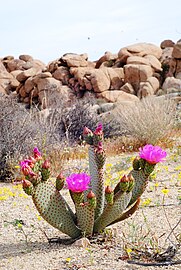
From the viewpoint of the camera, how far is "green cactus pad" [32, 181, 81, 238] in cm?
387

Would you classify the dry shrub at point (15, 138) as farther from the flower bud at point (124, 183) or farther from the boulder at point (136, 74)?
the boulder at point (136, 74)

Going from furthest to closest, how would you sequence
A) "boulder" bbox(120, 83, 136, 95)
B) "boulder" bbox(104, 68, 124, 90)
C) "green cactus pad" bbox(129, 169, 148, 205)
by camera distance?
"boulder" bbox(104, 68, 124, 90)
"boulder" bbox(120, 83, 136, 95)
"green cactus pad" bbox(129, 169, 148, 205)

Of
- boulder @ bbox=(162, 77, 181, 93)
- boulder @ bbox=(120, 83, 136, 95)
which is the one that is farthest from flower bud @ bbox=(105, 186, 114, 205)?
boulder @ bbox=(120, 83, 136, 95)

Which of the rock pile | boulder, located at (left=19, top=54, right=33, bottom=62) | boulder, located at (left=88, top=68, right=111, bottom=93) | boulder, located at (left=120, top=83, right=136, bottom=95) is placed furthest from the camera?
boulder, located at (left=19, top=54, right=33, bottom=62)

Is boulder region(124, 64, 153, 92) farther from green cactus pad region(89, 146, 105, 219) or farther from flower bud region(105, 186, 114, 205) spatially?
flower bud region(105, 186, 114, 205)

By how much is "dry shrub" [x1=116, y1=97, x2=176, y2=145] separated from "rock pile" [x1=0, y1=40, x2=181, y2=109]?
17.6 m

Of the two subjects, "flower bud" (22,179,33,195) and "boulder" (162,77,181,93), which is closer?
"flower bud" (22,179,33,195)

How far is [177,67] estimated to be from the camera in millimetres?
33969

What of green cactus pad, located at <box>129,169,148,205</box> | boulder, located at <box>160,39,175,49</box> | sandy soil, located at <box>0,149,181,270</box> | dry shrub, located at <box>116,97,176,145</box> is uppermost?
green cactus pad, located at <box>129,169,148,205</box>

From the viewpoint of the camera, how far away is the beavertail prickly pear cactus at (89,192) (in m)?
3.81

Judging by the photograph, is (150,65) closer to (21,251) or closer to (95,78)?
(95,78)

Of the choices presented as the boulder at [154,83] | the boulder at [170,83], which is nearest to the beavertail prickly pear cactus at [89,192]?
the boulder at [170,83]

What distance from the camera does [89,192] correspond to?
390 cm

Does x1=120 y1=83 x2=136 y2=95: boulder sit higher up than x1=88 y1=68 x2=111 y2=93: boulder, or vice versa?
x1=88 y1=68 x2=111 y2=93: boulder
